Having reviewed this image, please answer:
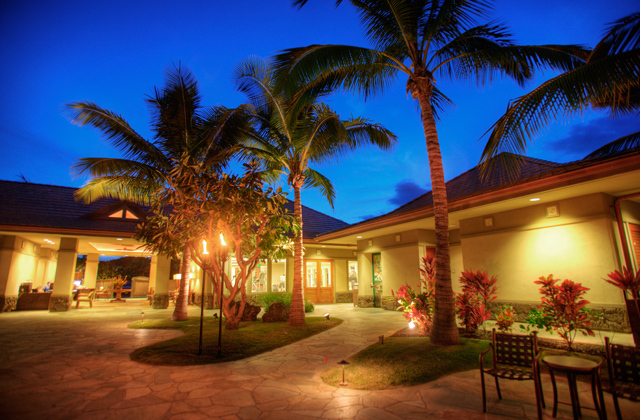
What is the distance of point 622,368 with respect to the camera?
11.2 ft

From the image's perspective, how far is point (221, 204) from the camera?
767 centimetres

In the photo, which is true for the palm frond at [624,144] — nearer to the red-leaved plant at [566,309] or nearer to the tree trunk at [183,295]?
the red-leaved plant at [566,309]

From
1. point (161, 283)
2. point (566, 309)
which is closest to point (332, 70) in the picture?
point (566, 309)

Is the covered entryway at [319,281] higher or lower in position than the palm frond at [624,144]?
lower

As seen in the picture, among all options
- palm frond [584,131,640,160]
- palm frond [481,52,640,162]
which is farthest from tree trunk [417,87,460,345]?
palm frond [584,131,640,160]

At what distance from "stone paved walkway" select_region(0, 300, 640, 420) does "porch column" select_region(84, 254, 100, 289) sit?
18096mm

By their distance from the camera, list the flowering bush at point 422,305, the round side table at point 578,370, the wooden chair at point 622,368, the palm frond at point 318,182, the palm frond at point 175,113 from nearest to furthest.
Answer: the round side table at point 578,370, the wooden chair at point 622,368, the flowering bush at point 422,305, the palm frond at point 175,113, the palm frond at point 318,182

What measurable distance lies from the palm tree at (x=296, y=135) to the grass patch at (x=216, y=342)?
0.86 meters

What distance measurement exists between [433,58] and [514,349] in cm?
581

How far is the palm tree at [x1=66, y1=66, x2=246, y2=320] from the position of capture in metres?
9.95

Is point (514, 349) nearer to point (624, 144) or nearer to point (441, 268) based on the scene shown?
point (441, 268)

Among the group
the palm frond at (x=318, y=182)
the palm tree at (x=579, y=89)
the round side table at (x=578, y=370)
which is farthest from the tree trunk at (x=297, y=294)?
the round side table at (x=578, y=370)

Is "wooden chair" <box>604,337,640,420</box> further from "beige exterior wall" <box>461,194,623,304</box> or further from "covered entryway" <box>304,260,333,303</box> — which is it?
"covered entryway" <box>304,260,333,303</box>

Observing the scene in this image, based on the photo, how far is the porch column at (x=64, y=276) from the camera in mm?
14798
